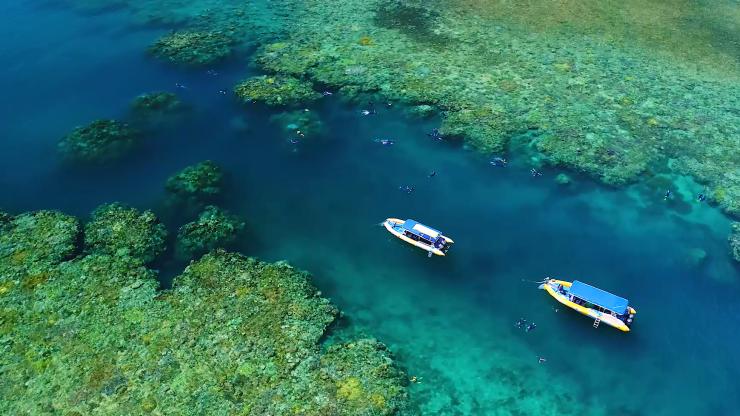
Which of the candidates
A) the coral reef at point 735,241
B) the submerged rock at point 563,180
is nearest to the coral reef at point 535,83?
the submerged rock at point 563,180

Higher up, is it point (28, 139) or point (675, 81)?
point (675, 81)

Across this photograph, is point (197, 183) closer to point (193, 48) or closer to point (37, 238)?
point (37, 238)

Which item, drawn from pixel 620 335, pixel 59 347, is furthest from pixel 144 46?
pixel 620 335

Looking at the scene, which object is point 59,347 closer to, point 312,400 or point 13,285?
point 13,285

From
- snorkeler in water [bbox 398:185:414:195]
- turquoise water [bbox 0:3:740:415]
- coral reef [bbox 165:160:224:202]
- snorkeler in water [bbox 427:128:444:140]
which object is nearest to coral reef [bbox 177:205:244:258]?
turquoise water [bbox 0:3:740:415]

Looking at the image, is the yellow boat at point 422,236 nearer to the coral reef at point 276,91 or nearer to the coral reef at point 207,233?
the coral reef at point 207,233

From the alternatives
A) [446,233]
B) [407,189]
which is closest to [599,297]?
[446,233]

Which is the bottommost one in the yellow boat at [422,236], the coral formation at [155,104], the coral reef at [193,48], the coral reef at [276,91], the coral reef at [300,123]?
the yellow boat at [422,236]
